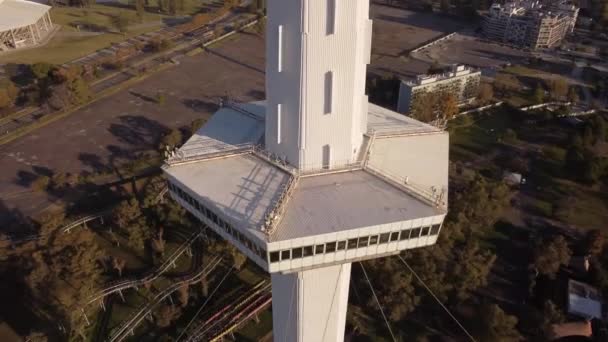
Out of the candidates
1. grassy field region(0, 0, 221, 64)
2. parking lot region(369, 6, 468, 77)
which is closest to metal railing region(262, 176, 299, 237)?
parking lot region(369, 6, 468, 77)

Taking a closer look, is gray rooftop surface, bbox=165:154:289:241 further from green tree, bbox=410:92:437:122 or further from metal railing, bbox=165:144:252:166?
green tree, bbox=410:92:437:122

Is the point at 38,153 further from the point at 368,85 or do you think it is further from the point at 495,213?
the point at 495,213

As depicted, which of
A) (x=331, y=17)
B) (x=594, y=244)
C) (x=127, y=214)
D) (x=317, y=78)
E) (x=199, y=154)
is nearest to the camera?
(x=331, y=17)

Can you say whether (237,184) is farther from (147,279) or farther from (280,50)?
(147,279)

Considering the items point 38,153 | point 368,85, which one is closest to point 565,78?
point 368,85

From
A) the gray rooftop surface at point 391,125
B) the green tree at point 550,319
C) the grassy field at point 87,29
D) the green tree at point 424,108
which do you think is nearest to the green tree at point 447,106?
the green tree at point 424,108

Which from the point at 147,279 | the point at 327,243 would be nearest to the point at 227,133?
the point at 327,243
